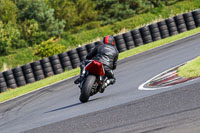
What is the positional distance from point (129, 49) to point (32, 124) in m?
14.1

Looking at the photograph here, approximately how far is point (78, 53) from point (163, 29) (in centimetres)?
487

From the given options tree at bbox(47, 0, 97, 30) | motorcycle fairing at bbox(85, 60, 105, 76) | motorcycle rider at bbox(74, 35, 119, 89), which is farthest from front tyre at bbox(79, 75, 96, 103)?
tree at bbox(47, 0, 97, 30)

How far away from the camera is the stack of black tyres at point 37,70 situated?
2014cm

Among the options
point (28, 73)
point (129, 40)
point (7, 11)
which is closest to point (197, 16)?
point (129, 40)

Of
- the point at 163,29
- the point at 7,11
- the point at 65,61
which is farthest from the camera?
the point at 7,11

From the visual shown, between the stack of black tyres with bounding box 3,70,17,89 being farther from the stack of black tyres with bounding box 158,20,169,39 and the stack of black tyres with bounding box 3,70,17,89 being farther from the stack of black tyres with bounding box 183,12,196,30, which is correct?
the stack of black tyres with bounding box 183,12,196,30

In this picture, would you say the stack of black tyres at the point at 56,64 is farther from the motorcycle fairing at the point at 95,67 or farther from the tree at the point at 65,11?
the tree at the point at 65,11

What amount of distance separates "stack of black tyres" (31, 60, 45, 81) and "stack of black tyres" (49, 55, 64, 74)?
66 cm

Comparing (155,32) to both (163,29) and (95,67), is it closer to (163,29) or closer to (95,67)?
(163,29)

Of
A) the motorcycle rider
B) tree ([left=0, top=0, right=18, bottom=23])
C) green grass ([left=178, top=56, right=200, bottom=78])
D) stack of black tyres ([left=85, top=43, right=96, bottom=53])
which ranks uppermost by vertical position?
the motorcycle rider

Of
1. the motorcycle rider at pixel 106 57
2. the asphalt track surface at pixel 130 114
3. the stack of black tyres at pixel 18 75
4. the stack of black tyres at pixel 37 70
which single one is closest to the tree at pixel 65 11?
the stack of black tyres at pixel 37 70

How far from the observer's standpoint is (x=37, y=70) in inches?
796

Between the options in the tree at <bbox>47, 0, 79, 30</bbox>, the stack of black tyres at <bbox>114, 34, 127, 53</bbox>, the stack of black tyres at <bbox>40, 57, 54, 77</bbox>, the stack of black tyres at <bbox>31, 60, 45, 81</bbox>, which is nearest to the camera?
the stack of black tyres at <bbox>31, 60, 45, 81</bbox>

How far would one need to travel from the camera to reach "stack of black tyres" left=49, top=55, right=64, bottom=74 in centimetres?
2064
